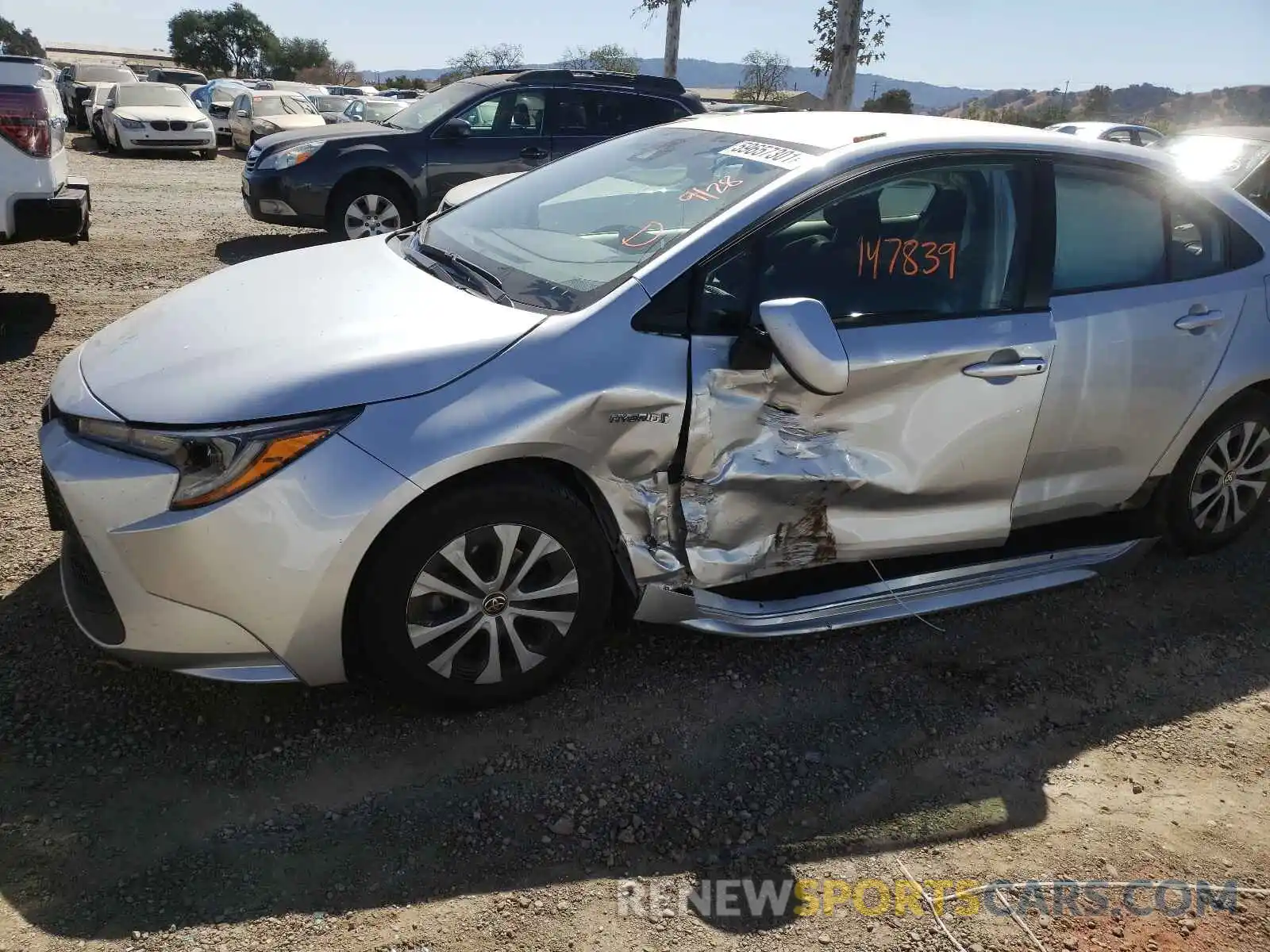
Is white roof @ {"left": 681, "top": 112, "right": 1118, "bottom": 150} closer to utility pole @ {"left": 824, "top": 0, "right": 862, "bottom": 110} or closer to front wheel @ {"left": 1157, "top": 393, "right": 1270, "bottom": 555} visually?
front wheel @ {"left": 1157, "top": 393, "right": 1270, "bottom": 555}

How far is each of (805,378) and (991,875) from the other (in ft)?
4.48

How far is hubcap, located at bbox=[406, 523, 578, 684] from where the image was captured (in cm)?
265

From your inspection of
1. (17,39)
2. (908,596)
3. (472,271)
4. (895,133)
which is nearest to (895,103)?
(895,133)

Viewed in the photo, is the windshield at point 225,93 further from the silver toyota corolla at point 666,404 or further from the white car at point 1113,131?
the silver toyota corolla at point 666,404

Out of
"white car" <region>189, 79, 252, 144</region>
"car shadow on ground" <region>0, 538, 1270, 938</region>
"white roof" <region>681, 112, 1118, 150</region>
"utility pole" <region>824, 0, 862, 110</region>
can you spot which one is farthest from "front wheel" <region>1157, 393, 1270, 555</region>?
"white car" <region>189, 79, 252, 144</region>

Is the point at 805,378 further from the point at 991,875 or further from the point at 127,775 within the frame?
the point at 127,775

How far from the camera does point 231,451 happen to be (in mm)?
2432

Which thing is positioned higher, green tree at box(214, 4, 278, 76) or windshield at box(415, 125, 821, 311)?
green tree at box(214, 4, 278, 76)

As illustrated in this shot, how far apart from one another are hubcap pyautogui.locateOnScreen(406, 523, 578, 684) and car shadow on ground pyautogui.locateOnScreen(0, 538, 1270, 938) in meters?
0.21

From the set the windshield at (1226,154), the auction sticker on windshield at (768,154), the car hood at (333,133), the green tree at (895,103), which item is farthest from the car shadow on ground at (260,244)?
the green tree at (895,103)

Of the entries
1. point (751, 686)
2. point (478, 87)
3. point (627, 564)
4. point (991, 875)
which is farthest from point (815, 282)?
point (478, 87)

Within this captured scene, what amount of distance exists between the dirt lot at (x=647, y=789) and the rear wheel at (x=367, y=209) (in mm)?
5845

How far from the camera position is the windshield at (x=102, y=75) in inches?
1088

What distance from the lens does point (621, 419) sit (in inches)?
108
